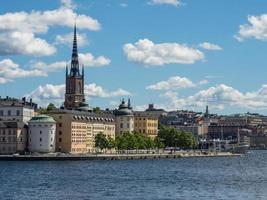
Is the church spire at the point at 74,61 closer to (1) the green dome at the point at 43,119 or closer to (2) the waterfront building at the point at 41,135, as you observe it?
(1) the green dome at the point at 43,119

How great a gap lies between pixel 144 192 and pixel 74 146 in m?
64.9

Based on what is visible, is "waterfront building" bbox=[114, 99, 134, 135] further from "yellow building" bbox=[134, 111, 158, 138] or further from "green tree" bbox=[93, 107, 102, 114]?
"yellow building" bbox=[134, 111, 158, 138]

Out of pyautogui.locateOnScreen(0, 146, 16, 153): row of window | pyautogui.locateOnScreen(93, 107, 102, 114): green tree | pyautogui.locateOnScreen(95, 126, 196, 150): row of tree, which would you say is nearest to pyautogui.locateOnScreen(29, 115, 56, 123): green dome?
pyautogui.locateOnScreen(0, 146, 16, 153): row of window

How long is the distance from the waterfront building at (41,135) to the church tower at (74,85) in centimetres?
4262

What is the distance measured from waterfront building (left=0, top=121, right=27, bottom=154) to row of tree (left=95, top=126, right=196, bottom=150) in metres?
13.3

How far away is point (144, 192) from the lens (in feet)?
176

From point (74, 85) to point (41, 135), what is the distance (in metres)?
45.3

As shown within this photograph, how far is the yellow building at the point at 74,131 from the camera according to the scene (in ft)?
382

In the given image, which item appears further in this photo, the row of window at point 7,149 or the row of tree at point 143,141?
the row of tree at point 143,141

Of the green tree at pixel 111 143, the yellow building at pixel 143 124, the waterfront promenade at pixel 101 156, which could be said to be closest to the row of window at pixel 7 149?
the waterfront promenade at pixel 101 156

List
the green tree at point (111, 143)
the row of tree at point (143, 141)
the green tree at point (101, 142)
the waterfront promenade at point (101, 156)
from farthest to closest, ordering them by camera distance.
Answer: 1. the row of tree at point (143, 141)
2. the green tree at point (111, 143)
3. the green tree at point (101, 142)
4. the waterfront promenade at point (101, 156)

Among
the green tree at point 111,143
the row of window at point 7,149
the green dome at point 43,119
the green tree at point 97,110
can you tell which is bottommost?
the row of window at point 7,149

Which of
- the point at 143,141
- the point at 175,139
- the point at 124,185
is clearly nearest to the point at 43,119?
the point at 143,141

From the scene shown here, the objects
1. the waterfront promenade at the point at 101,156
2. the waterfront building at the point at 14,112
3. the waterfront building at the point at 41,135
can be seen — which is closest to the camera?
the waterfront promenade at the point at 101,156
